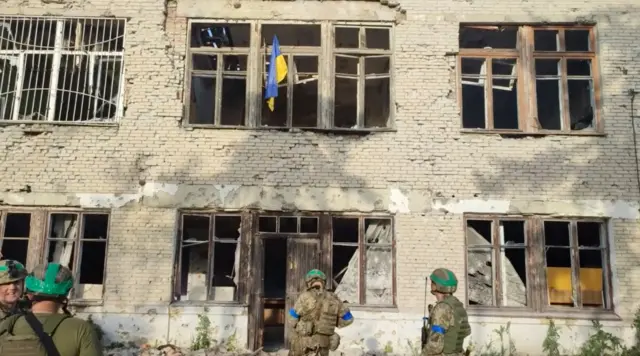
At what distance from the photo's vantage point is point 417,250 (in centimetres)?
962

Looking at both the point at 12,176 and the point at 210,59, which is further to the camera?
the point at 210,59

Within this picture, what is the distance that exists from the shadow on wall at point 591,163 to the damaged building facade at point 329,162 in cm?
4

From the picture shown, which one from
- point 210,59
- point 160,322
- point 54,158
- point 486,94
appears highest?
point 210,59

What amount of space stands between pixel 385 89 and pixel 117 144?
5.05 m

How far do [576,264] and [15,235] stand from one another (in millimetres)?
9947

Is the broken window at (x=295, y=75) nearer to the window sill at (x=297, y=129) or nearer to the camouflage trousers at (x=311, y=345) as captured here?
the window sill at (x=297, y=129)

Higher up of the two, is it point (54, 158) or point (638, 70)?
point (638, 70)

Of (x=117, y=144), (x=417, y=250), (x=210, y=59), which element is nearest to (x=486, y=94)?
(x=417, y=250)

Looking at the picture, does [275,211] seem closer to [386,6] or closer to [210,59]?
[210,59]

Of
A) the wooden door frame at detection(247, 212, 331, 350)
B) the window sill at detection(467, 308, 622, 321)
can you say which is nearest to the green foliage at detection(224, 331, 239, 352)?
the wooden door frame at detection(247, 212, 331, 350)

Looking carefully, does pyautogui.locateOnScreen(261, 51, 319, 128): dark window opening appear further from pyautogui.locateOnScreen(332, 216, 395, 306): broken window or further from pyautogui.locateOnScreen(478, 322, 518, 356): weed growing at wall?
pyautogui.locateOnScreen(478, 322, 518, 356): weed growing at wall

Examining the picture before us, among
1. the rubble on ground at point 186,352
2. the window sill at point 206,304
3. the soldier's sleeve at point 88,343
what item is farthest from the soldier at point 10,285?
the window sill at point 206,304

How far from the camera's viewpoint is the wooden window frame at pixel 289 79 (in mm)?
10102

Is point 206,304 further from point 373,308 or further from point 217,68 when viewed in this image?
point 217,68
